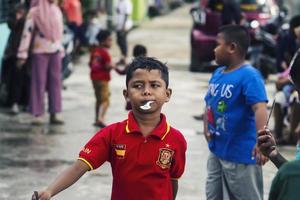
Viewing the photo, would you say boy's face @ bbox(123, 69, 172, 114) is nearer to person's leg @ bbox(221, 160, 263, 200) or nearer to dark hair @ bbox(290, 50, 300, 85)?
dark hair @ bbox(290, 50, 300, 85)

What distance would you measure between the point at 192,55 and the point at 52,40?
7.72 m

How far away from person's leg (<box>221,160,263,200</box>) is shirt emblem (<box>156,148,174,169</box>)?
1.56m

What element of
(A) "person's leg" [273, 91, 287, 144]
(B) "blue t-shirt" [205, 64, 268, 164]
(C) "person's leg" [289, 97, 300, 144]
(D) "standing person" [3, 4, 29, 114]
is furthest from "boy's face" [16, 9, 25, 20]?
(B) "blue t-shirt" [205, 64, 268, 164]

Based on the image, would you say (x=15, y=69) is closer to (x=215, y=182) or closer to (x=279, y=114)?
(x=279, y=114)

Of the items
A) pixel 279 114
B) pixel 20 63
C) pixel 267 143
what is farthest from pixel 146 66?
pixel 20 63

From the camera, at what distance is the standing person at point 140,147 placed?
15.0 ft

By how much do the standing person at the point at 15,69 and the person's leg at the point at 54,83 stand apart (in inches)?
19.6

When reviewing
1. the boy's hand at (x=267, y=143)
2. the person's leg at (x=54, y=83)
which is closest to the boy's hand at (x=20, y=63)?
the person's leg at (x=54, y=83)

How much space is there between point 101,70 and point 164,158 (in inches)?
279

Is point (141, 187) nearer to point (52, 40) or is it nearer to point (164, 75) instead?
point (164, 75)

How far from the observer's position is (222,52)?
6.27 metres

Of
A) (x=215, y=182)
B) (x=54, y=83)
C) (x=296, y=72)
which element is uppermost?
(x=296, y=72)

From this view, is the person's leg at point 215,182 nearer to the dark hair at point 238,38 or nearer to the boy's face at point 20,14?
the dark hair at point 238,38

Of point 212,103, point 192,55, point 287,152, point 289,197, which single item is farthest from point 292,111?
point 192,55
